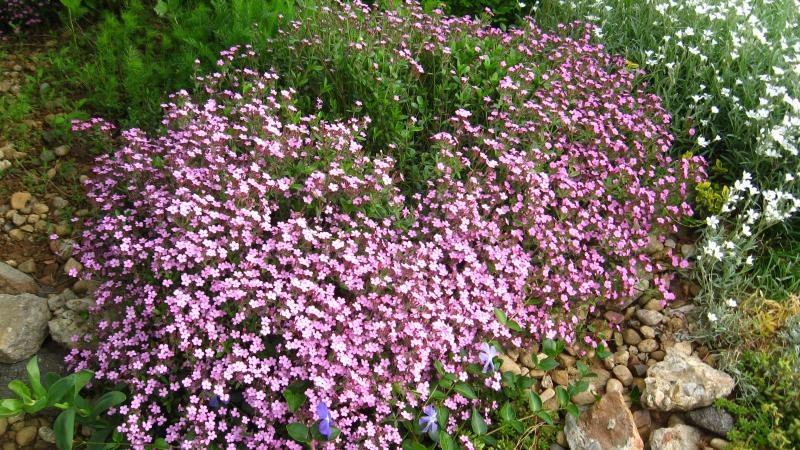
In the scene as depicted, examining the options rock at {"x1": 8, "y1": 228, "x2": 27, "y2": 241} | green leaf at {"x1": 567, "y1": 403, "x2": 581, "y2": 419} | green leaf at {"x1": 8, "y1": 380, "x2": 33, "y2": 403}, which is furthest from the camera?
rock at {"x1": 8, "y1": 228, "x2": 27, "y2": 241}

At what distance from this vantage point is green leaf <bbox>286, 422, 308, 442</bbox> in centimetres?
276

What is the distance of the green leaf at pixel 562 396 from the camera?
3.46m

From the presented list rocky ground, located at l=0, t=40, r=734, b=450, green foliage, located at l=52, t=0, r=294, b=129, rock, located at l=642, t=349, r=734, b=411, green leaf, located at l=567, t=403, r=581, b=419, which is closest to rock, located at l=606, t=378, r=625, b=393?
rocky ground, located at l=0, t=40, r=734, b=450

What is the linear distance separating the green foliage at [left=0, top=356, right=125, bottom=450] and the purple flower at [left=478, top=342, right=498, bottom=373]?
5.62 feet

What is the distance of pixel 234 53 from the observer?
461 centimetres

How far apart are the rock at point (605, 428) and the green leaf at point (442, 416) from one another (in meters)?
0.79

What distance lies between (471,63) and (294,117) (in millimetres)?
1555

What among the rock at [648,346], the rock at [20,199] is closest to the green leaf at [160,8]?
the rock at [20,199]

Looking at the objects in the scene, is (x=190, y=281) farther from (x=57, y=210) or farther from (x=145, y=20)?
(x=145, y=20)

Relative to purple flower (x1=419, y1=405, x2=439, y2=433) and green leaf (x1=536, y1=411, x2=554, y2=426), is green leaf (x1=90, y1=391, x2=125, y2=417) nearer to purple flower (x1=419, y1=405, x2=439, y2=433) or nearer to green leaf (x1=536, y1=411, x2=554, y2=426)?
purple flower (x1=419, y1=405, x2=439, y2=433)

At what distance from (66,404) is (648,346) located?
3.29 m

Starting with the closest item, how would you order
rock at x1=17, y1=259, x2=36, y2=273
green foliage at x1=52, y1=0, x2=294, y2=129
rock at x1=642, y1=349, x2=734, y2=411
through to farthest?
rock at x1=642, y1=349, x2=734, y2=411 → rock at x1=17, y1=259, x2=36, y2=273 → green foliage at x1=52, y1=0, x2=294, y2=129

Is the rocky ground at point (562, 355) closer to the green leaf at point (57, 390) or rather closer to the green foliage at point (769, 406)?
the green foliage at point (769, 406)

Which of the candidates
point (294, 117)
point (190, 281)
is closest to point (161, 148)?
point (294, 117)
